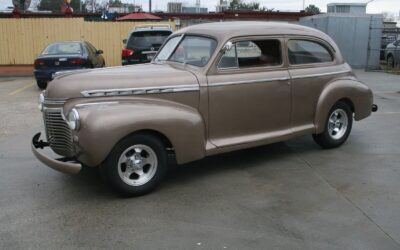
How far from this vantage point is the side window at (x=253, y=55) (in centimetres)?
608

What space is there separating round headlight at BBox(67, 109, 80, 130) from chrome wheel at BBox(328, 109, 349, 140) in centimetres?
391

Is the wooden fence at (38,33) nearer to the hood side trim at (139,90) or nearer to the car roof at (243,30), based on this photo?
the car roof at (243,30)

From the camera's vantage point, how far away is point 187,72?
19.1ft

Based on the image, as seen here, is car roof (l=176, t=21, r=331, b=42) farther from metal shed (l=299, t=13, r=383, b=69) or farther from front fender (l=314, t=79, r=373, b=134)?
metal shed (l=299, t=13, r=383, b=69)

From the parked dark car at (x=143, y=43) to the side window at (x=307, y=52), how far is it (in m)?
7.72

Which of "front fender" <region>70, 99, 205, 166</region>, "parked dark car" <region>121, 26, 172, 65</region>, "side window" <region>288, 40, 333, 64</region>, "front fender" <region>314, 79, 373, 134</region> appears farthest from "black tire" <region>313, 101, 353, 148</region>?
"parked dark car" <region>121, 26, 172, 65</region>

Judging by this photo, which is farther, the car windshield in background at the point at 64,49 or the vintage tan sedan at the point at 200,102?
the car windshield in background at the point at 64,49

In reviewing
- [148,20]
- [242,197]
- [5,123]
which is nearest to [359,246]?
[242,197]

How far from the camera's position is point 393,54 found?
2028 centimetres

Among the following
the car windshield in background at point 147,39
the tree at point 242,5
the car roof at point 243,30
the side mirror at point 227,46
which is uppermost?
the tree at point 242,5

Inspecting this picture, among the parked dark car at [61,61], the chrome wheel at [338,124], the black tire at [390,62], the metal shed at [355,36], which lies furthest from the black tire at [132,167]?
the black tire at [390,62]

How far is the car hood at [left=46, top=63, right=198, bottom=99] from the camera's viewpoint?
5.20 meters

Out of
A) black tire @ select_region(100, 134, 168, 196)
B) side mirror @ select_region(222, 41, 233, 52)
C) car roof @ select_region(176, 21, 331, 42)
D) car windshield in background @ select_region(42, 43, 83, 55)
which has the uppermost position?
car roof @ select_region(176, 21, 331, 42)

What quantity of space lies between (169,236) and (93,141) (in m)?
1.29
